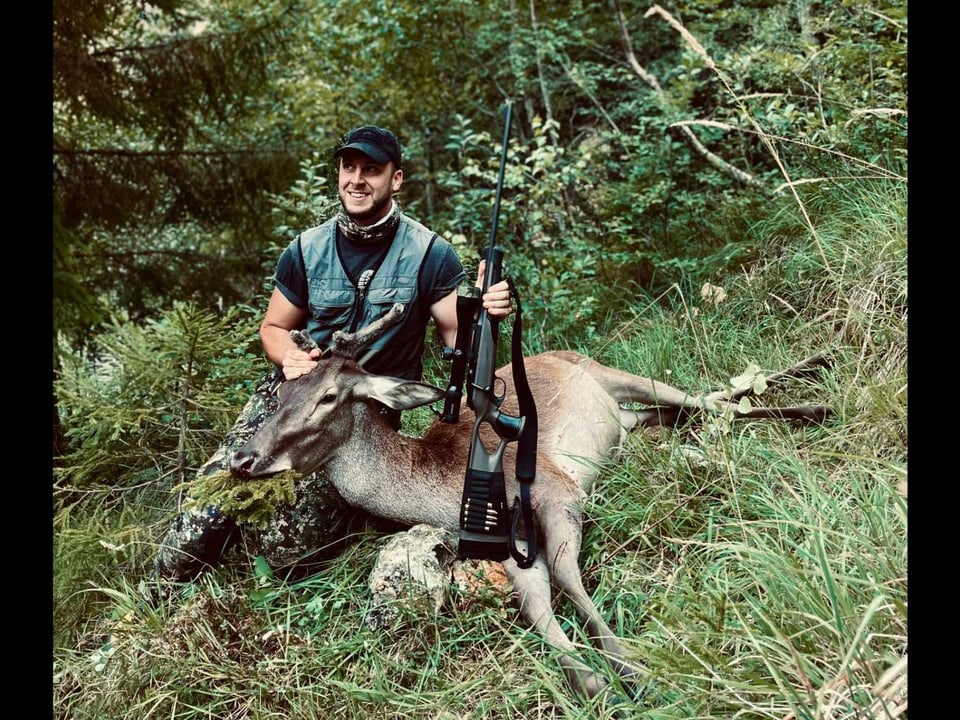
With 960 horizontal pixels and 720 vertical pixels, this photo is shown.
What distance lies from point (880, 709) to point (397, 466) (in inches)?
94.9

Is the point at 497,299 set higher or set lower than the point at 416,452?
higher

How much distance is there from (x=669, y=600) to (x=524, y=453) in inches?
35.5

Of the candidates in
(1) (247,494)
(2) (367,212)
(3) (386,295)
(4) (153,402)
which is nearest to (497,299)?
(3) (386,295)

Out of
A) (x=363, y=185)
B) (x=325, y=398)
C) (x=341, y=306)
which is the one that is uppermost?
(x=363, y=185)

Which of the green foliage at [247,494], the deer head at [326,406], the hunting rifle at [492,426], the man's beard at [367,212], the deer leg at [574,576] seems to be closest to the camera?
the deer leg at [574,576]

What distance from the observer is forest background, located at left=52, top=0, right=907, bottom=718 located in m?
2.72

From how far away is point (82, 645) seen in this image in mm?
3793

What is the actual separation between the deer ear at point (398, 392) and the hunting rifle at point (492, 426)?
0.18 meters

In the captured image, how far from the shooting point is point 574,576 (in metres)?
3.33

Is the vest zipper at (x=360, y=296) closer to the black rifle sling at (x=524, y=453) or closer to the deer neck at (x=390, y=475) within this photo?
the deer neck at (x=390, y=475)

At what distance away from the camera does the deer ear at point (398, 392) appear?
3645mm

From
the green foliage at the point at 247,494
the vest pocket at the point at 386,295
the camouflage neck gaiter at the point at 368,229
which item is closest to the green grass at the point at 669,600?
the green foliage at the point at 247,494

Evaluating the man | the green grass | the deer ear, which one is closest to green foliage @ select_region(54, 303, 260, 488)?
the green grass

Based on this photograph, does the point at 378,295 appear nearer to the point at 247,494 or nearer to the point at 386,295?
the point at 386,295
